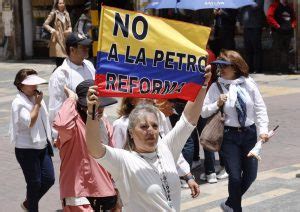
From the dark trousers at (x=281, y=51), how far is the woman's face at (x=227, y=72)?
10524mm

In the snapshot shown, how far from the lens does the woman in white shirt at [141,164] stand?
380 cm

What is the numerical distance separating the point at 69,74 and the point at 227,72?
151 cm

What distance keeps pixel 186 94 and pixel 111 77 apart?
56 centimetres

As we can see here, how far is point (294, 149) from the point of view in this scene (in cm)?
922

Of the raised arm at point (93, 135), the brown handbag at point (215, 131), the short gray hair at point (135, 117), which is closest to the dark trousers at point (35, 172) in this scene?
the brown handbag at point (215, 131)

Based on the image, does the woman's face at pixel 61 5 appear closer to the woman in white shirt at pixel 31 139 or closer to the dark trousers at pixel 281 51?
the dark trousers at pixel 281 51

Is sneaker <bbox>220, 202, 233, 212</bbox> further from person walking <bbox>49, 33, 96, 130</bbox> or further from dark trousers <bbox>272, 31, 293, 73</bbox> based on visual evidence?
dark trousers <bbox>272, 31, 293, 73</bbox>

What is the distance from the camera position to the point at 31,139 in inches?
243

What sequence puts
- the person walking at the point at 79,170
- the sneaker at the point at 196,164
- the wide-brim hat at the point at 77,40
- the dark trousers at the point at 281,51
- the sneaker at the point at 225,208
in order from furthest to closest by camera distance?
the dark trousers at the point at 281,51 < the sneaker at the point at 196,164 < the sneaker at the point at 225,208 < the wide-brim hat at the point at 77,40 < the person walking at the point at 79,170

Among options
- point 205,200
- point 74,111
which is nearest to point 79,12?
point 205,200

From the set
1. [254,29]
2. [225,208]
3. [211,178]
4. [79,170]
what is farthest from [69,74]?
[254,29]

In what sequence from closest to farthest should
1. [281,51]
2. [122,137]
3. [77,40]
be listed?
1. [122,137]
2. [77,40]
3. [281,51]

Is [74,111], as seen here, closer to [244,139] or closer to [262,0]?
[244,139]

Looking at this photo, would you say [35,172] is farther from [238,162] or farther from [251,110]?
[251,110]
